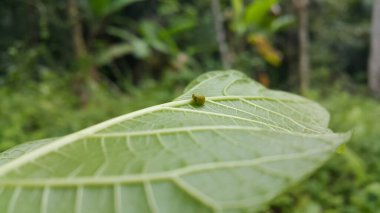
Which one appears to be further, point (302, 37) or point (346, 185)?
point (302, 37)

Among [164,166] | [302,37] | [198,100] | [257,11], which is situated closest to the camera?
[164,166]

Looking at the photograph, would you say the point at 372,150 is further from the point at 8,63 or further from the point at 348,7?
the point at 348,7

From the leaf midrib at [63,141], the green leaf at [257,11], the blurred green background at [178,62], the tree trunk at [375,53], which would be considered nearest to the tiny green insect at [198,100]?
the leaf midrib at [63,141]

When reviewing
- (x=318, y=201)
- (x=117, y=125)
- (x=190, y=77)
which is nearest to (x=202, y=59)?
(x=190, y=77)

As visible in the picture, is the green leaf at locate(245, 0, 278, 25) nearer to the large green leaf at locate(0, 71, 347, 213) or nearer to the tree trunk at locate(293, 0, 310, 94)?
the tree trunk at locate(293, 0, 310, 94)

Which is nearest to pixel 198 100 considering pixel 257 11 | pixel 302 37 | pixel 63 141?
pixel 63 141

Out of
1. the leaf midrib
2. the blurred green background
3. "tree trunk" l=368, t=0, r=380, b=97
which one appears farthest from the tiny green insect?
"tree trunk" l=368, t=0, r=380, b=97

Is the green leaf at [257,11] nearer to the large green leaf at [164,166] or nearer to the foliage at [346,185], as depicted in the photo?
the foliage at [346,185]

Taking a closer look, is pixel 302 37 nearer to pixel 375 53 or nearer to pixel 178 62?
pixel 178 62
